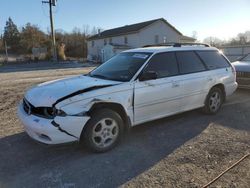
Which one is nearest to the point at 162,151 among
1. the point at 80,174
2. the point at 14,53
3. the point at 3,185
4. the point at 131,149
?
the point at 131,149

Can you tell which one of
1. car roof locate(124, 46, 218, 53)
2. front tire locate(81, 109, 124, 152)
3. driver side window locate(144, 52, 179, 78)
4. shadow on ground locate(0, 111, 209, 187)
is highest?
car roof locate(124, 46, 218, 53)

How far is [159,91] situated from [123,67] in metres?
0.86

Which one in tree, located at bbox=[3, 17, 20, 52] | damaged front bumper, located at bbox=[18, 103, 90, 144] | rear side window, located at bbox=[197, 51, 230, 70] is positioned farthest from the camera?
tree, located at bbox=[3, 17, 20, 52]

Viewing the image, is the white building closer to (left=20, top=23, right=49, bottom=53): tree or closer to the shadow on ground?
(left=20, top=23, right=49, bottom=53): tree

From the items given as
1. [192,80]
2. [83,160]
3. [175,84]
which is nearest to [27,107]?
[83,160]

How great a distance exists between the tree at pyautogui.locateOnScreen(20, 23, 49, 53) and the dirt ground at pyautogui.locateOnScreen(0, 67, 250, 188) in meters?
47.7

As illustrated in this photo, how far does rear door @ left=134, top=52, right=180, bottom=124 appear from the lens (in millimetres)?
4523

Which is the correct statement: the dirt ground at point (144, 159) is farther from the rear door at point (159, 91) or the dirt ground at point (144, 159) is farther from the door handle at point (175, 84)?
the door handle at point (175, 84)

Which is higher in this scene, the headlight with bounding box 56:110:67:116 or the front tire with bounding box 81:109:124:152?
the headlight with bounding box 56:110:67:116

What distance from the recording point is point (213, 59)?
6145mm

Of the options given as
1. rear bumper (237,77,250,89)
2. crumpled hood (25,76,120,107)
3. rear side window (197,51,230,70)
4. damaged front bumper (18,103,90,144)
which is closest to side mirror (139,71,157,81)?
crumpled hood (25,76,120,107)

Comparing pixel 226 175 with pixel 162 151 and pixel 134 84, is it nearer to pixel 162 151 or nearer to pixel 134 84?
pixel 162 151

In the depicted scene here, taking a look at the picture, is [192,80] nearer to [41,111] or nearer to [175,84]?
[175,84]

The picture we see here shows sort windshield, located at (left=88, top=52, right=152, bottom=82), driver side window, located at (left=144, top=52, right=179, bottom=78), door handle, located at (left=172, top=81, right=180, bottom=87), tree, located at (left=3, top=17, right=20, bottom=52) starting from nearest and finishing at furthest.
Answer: windshield, located at (left=88, top=52, right=152, bottom=82)
driver side window, located at (left=144, top=52, right=179, bottom=78)
door handle, located at (left=172, top=81, right=180, bottom=87)
tree, located at (left=3, top=17, right=20, bottom=52)
